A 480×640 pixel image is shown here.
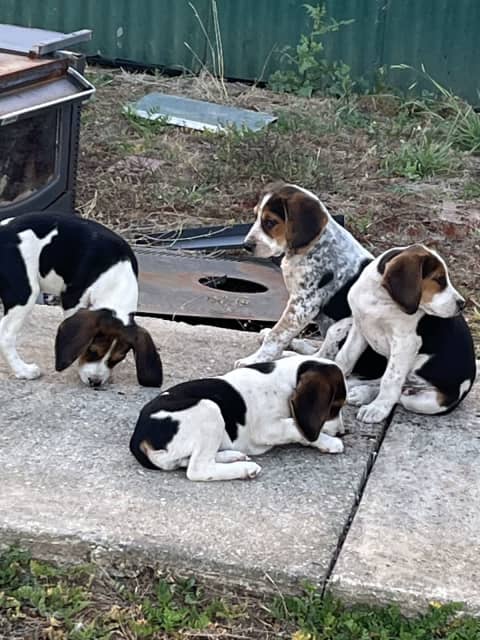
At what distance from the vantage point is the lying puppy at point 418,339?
4879 millimetres

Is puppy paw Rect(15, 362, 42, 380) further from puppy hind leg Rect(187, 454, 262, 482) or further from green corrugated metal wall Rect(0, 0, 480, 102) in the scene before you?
green corrugated metal wall Rect(0, 0, 480, 102)

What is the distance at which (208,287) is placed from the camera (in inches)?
261

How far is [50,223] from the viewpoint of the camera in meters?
5.18

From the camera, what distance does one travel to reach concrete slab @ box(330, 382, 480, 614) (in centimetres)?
385

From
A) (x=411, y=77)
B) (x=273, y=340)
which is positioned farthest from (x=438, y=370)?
(x=411, y=77)

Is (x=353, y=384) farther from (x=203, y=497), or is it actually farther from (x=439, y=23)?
(x=439, y=23)

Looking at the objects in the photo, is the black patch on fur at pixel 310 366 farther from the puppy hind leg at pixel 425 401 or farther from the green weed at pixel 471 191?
the green weed at pixel 471 191

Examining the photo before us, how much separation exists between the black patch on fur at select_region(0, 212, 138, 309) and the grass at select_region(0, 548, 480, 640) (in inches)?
57.7

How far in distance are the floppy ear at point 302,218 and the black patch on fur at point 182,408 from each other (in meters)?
0.95

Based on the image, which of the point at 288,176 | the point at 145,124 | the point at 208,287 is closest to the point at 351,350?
the point at 208,287

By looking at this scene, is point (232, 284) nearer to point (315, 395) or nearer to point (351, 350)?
point (351, 350)

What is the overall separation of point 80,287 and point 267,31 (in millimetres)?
6556

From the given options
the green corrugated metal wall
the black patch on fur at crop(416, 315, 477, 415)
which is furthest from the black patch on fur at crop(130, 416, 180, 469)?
the green corrugated metal wall

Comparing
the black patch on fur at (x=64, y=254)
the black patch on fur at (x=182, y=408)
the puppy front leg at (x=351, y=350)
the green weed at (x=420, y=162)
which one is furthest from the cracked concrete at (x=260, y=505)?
the green weed at (x=420, y=162)
